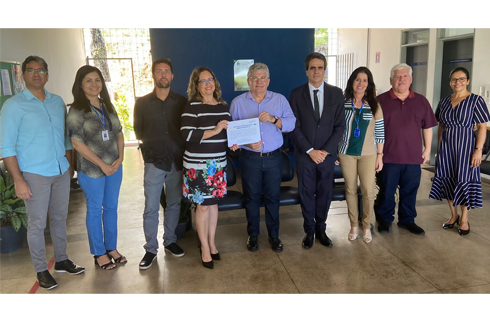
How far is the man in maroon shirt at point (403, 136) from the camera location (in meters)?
3.96

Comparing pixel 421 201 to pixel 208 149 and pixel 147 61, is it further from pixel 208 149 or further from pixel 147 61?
pixel 147 61

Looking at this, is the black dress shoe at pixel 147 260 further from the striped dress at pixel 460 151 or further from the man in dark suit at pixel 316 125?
the striped dress at pixel 460 151

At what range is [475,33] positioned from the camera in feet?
21.4

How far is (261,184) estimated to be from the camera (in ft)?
12.1

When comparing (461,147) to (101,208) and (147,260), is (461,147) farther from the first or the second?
(101,208)

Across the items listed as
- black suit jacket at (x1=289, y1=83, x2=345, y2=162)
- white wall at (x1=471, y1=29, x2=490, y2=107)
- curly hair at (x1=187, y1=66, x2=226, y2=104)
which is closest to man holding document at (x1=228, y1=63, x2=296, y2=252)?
black suit jacket at (x1=289, y1=83, x2=345, y2=162)

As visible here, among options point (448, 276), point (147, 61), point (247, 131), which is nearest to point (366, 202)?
point (448, 276)

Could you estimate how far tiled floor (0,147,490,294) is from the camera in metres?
3.14

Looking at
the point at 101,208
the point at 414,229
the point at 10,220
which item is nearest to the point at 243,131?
the point at 101,208

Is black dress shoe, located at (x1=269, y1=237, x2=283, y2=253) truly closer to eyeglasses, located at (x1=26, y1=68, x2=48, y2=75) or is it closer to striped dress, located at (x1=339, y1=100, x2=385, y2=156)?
striped dress, located at (x1=339, y1=100, x2=385, y2=156)

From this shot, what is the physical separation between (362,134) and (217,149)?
156 centimetres

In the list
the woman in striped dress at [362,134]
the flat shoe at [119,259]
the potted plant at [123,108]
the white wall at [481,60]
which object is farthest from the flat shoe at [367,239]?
the potted plant at [123,108]

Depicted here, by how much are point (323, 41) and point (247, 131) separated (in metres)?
10.9

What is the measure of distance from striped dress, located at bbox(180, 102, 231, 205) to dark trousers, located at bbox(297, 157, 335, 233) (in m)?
0.92
